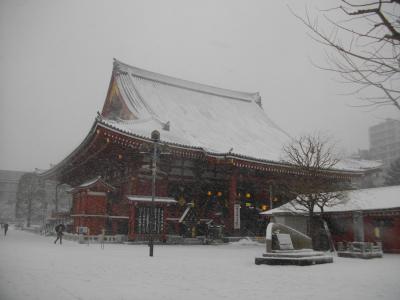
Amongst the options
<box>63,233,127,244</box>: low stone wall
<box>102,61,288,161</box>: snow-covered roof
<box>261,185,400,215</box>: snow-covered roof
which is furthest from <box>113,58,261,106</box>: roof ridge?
<box>261,185,400,215</box>: snow-covered roof

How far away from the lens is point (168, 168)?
71.9ft

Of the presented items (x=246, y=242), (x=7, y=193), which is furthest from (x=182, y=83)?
(x=7, y=193)

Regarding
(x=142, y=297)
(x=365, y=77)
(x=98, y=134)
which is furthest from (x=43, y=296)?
(x=98, y=134)

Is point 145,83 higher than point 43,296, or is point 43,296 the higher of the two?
point 145,83

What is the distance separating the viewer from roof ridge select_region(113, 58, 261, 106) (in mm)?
30094

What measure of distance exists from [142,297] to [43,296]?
1.63m

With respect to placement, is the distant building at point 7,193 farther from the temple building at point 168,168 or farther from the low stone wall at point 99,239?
the low stone wall at point 99,239

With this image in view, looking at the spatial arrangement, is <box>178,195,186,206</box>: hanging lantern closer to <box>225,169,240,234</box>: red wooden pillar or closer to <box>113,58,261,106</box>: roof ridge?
<box>225,169,240,234</box>: red wooden pillar

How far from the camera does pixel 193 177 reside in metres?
22.8

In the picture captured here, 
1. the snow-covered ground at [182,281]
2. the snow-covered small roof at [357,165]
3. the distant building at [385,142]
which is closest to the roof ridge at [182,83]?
the snow-covered small roof at [357,165]

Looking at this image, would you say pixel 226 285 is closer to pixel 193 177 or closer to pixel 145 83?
pixel 193 177

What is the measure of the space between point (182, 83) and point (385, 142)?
70086 millimetres

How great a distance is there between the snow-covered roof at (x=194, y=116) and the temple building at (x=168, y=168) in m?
0.11

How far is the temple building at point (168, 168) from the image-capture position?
2022 centimetres
